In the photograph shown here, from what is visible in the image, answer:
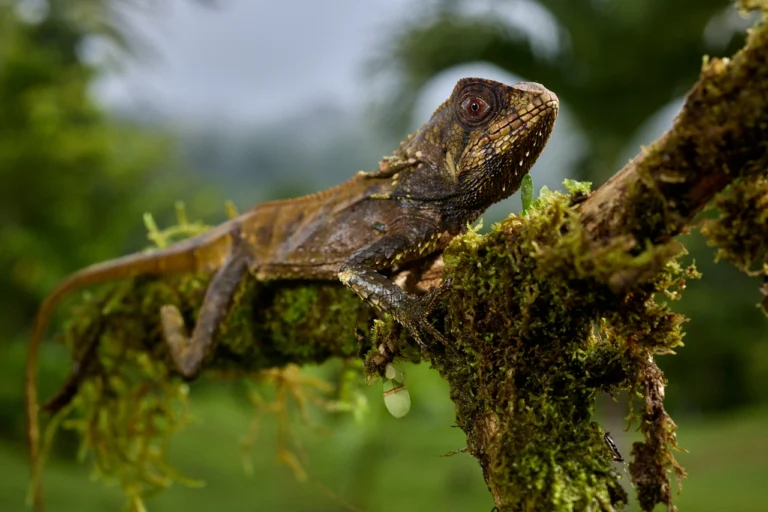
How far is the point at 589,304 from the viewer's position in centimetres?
201

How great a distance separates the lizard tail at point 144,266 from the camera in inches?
158

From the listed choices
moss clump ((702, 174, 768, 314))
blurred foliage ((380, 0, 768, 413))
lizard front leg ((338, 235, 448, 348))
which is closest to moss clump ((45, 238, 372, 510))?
lizard front leg ((338, 235, 448, 348))

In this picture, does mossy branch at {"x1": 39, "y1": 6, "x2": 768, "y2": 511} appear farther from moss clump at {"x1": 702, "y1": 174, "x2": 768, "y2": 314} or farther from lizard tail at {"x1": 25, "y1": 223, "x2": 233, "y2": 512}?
lizard tail at {"x1": 25, "y1": 223, "x2": 233, "y2": 512}

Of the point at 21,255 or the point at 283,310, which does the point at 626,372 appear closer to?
the point at 283,310

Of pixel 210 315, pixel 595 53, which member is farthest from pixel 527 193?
pixel 595 53

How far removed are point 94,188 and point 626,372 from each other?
32.1 ft

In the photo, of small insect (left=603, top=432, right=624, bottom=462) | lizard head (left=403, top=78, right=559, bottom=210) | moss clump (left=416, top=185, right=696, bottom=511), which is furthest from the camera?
lizard head (left=403, top=78, right=559, bottom=210)

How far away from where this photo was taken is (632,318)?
6.83ft

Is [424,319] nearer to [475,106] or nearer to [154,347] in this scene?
[475,106]

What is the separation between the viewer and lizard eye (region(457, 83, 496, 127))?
288 cm

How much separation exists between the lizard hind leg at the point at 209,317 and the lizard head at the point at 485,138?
126 cm

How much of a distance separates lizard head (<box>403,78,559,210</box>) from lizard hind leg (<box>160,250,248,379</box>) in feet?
4.13

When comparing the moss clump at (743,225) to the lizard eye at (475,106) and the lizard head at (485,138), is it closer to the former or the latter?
the lizard head at (485,138)

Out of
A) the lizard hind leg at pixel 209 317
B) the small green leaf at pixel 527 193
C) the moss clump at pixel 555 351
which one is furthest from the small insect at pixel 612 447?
the lizard hind leg at pixel 209 317
